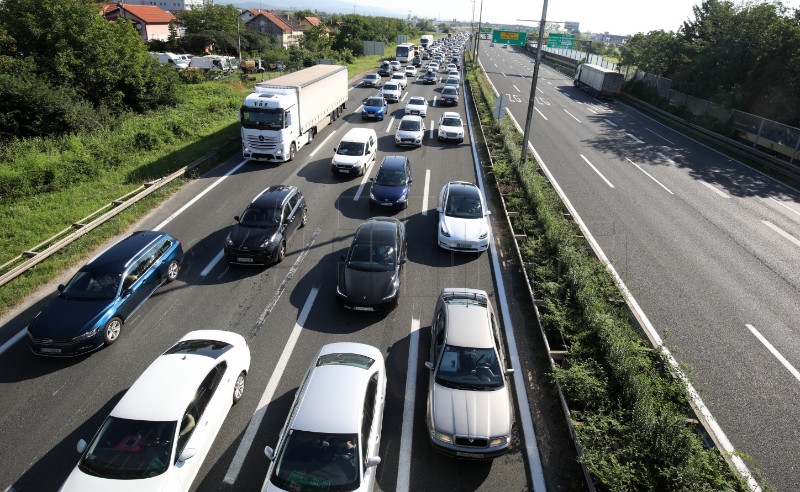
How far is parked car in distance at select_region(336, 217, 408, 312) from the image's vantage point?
10.9 meters

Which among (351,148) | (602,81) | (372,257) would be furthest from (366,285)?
(602,81)

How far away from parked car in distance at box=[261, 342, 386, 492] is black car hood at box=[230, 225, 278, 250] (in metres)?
6.15

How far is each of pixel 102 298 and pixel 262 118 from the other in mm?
12871

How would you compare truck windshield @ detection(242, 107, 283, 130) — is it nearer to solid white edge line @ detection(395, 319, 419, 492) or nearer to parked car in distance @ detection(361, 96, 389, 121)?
parked car in distance @ detection(361, 96, 389, 121)

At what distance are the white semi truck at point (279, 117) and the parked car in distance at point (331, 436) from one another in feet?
51.9

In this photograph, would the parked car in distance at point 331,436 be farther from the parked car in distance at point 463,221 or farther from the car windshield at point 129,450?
the parked car in distance at point 463,221

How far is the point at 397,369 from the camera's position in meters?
9.49

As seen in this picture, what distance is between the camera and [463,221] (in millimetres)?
14461

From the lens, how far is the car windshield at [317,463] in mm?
6141

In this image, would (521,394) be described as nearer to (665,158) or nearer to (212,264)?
(212,264)

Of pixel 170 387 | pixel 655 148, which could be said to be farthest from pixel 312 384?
pixel 655 148

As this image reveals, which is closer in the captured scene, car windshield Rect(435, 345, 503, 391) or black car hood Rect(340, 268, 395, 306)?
car windshield Rect(435, 345, 503, 391)

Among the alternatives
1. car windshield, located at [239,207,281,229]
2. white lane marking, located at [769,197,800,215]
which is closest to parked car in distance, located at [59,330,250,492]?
car windshield, located at [239,207,281,229]

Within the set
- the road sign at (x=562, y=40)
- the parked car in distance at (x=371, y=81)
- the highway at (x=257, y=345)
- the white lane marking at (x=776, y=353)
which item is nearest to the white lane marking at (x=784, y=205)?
the white lane marking at (x=776, y=353)
